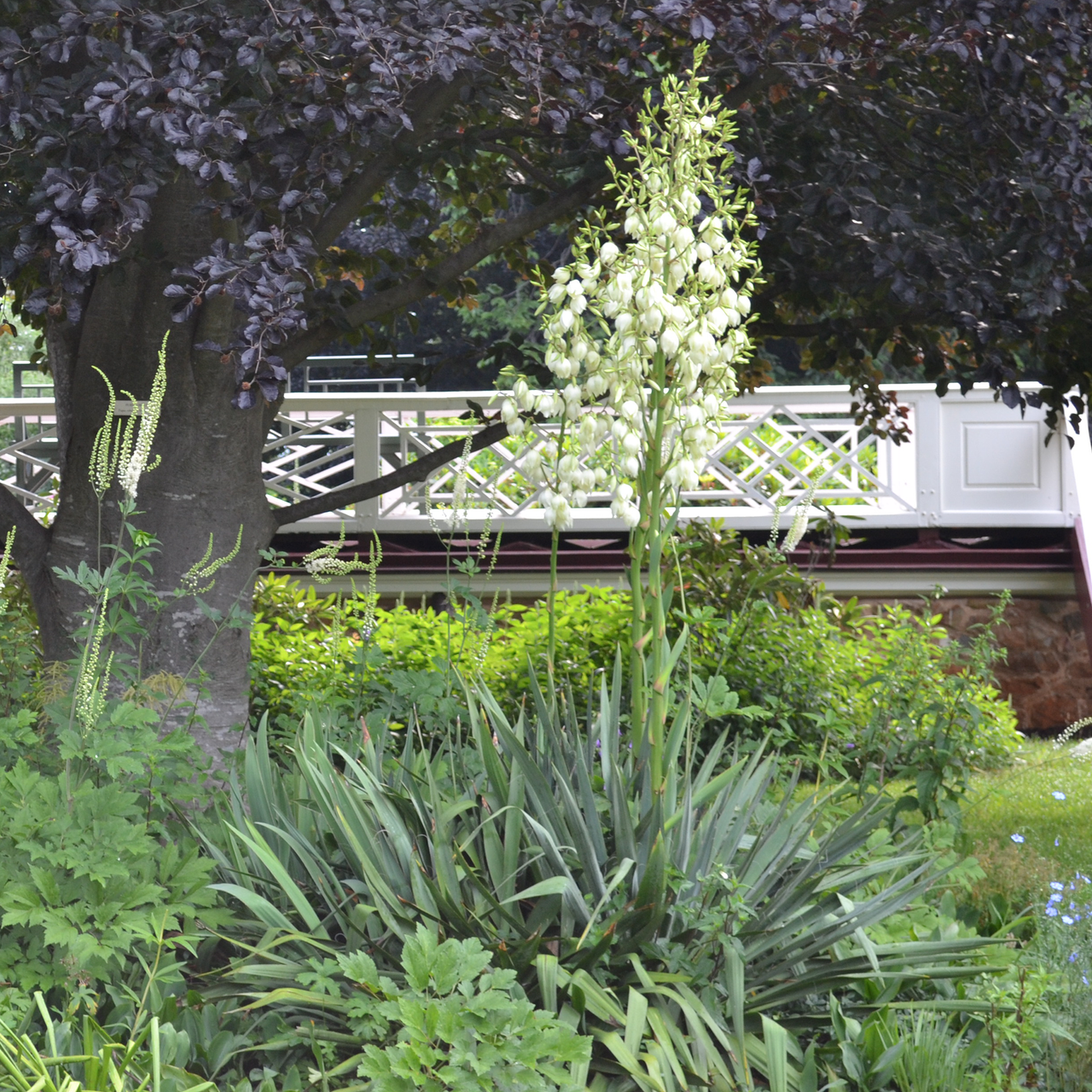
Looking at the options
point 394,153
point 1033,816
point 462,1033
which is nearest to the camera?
point 462,1033

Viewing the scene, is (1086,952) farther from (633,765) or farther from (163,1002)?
(163,1002)

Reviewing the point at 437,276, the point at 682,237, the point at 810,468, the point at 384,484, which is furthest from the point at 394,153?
the point at 810,468

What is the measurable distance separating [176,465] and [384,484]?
90 cm

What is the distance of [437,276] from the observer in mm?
4500

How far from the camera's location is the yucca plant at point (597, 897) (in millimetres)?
2568

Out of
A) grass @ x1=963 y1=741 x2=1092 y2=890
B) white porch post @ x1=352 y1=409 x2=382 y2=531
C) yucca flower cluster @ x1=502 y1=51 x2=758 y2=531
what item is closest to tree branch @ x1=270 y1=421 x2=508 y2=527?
yucca flower cluster @ x1=502 y1=51 x2=758 y2=531

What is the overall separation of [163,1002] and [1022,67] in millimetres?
3645

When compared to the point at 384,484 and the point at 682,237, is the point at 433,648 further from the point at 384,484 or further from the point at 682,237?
the point at 682,237

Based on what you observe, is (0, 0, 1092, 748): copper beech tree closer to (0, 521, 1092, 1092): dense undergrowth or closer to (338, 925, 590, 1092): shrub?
(0, 521, 1092, 1092): dense undergrowth

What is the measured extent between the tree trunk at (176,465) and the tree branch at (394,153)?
1.52ft

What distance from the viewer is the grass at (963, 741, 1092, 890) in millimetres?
4344

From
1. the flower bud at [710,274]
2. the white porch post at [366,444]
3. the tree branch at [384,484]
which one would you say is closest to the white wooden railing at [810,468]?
the white porch post at [366,444]

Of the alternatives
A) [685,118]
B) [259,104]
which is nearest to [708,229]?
[685,118]

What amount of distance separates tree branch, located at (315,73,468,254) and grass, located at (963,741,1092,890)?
3055 millimetres
